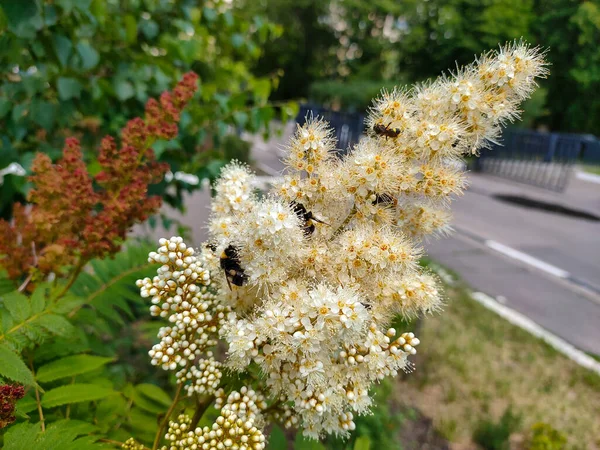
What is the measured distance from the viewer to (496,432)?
9.30ft

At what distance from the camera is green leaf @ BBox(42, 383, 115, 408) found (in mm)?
1031

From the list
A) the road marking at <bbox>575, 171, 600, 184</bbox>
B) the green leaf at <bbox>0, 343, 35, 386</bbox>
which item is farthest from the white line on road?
the road marking at <bbox>575, 171, 600, 184</bbox>

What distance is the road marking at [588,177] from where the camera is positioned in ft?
46.1

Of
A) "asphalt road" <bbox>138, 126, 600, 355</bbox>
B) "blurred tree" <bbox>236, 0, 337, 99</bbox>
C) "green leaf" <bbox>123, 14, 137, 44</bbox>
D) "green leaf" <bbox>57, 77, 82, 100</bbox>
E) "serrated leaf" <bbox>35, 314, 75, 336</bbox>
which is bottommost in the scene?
"asphalt road" <bbox>138, 126, 600, 355</bbox>

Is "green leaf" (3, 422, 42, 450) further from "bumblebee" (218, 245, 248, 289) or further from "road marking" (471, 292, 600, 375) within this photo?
"road marking" (471, 292, 600, 375)

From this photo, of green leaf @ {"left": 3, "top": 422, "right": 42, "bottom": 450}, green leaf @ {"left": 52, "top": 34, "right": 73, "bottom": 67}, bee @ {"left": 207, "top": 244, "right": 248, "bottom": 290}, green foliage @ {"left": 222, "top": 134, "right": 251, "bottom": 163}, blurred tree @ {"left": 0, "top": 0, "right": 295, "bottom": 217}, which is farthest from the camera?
green foliage @ {"left": 222, "top": 134, "right": 251, "bottom": 163}

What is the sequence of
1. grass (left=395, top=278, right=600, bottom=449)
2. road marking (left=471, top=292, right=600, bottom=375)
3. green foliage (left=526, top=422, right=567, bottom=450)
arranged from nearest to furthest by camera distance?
green foliage (left=526, top=422, right=567, bottom=450) → grass (left=395, top=278, right=600, bottom=449) → road marking (left=471, top=292, right=600, bottom=375)

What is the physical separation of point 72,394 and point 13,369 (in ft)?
0.59

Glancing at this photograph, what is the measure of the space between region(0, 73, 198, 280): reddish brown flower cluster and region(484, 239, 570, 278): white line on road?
6208 mm

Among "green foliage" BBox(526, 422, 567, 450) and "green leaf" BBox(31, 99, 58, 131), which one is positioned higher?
"green leaf" BBox(31, 99, 58, 131)

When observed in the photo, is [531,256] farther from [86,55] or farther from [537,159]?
[537,159]

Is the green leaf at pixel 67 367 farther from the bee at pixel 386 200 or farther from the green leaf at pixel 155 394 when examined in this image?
the bee at pixel 386 200

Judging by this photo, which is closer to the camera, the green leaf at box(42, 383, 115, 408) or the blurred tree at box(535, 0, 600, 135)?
the green leaf at box(42, 383, 115, 408)

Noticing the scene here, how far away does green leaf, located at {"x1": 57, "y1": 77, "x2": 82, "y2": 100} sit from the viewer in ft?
6.67
